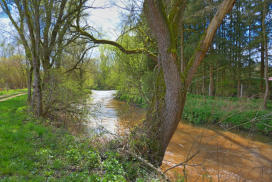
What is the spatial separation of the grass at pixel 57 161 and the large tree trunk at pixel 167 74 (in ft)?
2.76

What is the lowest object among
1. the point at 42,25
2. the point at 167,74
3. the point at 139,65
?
the point at 167,74

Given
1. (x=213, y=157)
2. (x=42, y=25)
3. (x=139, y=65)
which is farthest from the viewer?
(x=42, y=25)

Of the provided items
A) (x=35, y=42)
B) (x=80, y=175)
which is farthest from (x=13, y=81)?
(x=80, y=175)

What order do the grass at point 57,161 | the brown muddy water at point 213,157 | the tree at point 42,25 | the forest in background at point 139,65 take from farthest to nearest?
the tree at point 42,25
the brown muddy water at point 213,157
the forest in background at point 139,65
the grass at point 57,161

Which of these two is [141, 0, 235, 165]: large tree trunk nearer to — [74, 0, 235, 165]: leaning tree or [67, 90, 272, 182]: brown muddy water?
[74, 0, 235, 165]: leaning tree

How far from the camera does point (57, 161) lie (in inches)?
130

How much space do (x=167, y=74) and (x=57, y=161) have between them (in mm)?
2966

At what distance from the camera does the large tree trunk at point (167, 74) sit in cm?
365

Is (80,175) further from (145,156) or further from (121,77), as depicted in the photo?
(121,77)

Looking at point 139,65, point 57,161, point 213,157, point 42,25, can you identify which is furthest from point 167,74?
point 42,25

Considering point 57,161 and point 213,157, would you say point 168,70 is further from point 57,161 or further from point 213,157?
point 213,157

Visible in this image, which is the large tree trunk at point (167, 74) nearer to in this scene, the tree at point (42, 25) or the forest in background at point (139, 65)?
the forest in background at point (139, 65)

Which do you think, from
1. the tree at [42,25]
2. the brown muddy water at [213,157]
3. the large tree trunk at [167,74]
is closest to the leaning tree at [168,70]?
the large tree trunk at [167,74]

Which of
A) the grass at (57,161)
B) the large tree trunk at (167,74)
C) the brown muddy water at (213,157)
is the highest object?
the large tree trunk at (167,74)
